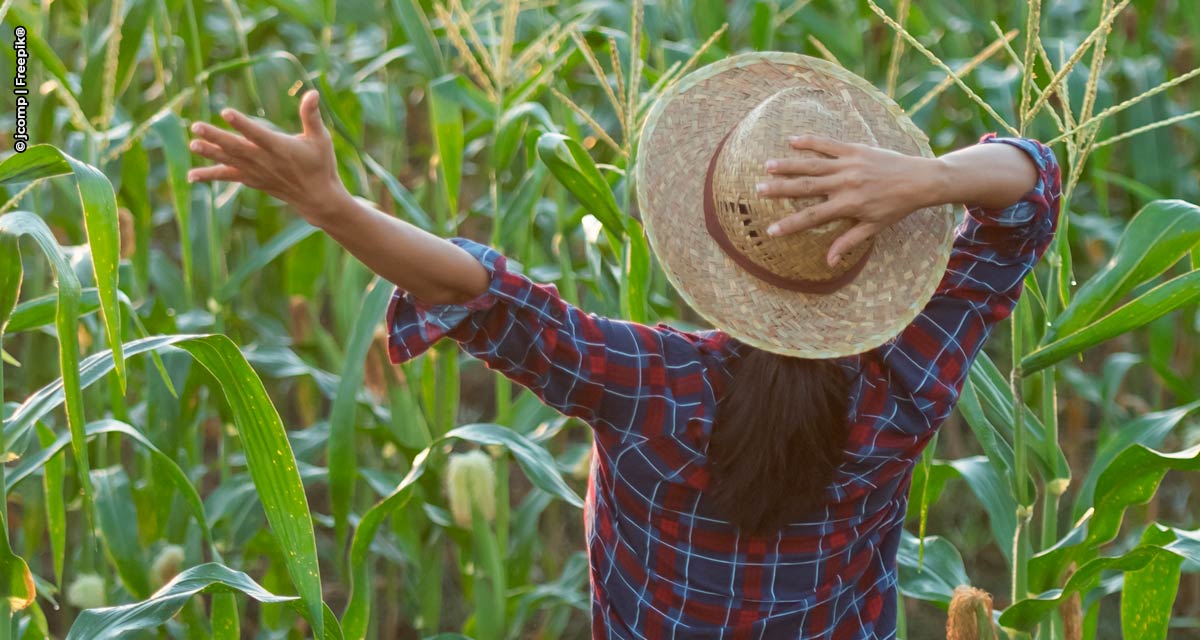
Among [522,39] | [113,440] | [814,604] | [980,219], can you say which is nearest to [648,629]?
[814,604]

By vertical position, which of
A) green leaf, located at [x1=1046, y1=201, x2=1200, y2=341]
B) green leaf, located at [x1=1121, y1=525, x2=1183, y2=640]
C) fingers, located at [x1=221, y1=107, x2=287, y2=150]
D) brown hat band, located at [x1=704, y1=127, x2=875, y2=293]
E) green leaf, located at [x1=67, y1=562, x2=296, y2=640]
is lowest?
green leaf, located at [x1=1121, y1=525, x2=1183, y2=640]

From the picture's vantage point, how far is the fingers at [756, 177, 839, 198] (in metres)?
1.13

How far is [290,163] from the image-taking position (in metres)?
1.05

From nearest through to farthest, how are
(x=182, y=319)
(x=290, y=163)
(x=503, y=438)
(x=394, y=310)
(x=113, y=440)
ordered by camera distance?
(x=290, y=163)
(x=394, y=310)
(x=503, y=438)
(x=113, y=440)
(x=182, y=319)

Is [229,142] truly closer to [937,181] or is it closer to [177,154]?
[937,181]

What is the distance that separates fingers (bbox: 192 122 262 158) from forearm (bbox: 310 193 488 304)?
8cm

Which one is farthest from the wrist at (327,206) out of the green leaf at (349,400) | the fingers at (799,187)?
the green leaf at (349,400)

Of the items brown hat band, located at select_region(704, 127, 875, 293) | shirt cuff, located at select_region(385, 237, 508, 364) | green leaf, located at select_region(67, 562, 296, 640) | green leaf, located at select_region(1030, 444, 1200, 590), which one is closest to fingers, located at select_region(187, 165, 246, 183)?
shirt cuff, located at select_region(385, 237, 508, 364)

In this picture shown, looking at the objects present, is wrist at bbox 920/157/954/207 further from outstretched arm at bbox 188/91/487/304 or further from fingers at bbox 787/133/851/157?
outstretched arm at bbox 188/91/487/304

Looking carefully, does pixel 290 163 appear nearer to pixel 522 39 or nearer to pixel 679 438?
pixel 679 438

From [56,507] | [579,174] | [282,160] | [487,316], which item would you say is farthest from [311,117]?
[56,507]

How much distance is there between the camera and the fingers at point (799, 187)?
1127 mm

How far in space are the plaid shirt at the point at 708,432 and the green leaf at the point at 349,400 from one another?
1.79ft

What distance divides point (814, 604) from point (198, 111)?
1.61 m
